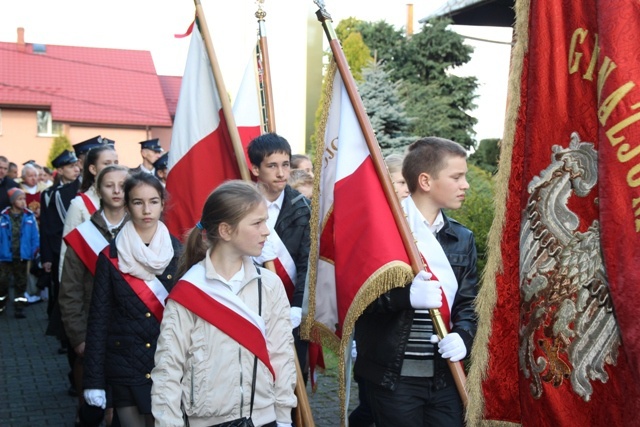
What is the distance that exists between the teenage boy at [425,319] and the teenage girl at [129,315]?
1.29m

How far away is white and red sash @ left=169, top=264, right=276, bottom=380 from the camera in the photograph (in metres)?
3.87

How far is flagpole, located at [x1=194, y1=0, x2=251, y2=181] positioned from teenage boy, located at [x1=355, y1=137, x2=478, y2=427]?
162 centimetres

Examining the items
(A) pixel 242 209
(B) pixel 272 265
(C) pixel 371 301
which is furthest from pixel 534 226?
(B) pixel 272 265

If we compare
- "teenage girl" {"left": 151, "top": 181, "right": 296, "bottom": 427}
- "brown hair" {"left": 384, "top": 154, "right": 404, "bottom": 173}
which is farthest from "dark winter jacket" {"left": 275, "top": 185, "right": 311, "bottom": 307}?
"teenage girl" {"left": 151, "top": 181, "right": 296, "bottom": 427}

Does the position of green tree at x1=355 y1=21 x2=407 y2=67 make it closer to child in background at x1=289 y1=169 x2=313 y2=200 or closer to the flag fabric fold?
child in background at x1=289 y1=169 x2=313 y2=200

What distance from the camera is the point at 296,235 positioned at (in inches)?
227

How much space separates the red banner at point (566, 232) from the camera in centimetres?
244

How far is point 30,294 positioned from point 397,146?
27.7 ft

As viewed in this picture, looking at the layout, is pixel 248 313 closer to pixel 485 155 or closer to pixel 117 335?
pixel 117 335

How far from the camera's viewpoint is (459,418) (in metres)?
4.19

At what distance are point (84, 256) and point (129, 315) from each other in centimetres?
112

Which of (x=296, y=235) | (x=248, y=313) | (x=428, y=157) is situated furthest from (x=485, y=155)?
(x=248, y=313)

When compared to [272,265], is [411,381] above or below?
below

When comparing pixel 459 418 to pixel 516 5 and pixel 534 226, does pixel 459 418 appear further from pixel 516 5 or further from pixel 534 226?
pixel 516 5
